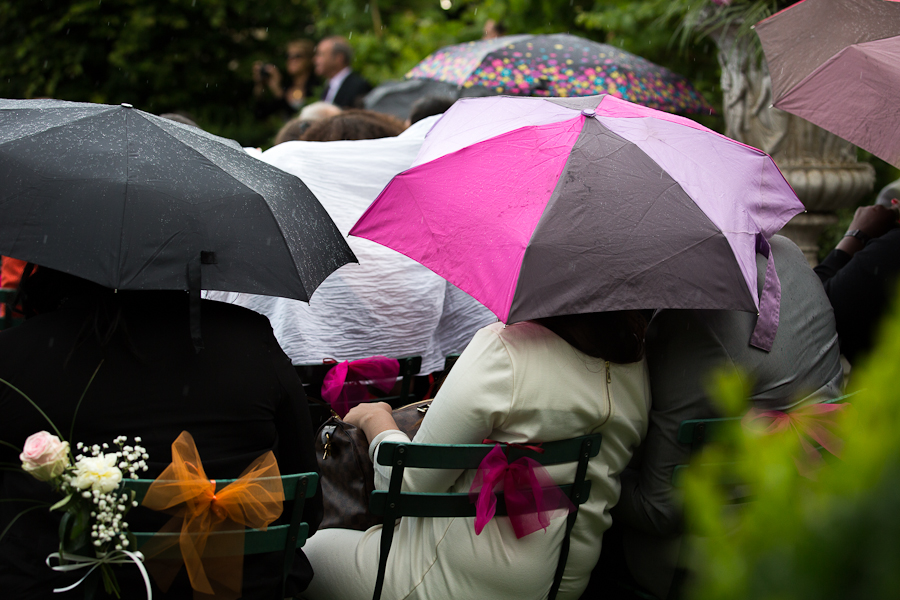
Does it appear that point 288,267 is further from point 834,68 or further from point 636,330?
point 834,68

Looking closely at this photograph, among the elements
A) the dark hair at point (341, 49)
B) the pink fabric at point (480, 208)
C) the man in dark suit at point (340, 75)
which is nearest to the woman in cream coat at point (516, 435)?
the pink fabric at point (480, 208)

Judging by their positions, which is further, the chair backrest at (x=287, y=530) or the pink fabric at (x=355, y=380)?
the pink fabric at (x=355, y=380)

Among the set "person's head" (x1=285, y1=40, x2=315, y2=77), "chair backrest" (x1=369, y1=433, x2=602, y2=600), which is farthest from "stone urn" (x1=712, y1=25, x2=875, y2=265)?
"person's head" (x1=285, y1=40, x2=315, y2=77)

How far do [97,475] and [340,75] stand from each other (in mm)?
6963

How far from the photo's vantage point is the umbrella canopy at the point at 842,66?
8.63ft

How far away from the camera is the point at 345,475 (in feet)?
7.98

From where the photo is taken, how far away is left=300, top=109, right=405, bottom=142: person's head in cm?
377

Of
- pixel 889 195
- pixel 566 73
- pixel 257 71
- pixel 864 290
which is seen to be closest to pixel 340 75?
pixel 257 71

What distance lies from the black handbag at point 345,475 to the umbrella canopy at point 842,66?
6.03ft

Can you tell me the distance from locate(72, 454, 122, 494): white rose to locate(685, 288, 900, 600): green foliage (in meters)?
1.36

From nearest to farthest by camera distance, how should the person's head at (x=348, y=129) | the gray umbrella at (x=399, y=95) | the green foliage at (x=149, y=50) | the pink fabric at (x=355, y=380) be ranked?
1. the pink fabric at (x=355, y=380)
2. the person's head at (x=348, y=129)
3. the gray umbrella at (x=399, y=95)
4. the green foliage at (x=149, y=50)

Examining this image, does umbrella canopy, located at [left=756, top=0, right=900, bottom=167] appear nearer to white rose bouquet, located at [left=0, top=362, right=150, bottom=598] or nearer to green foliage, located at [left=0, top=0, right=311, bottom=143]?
white rose bouquet, located at [left=0, top=362, right=150, bottom=598]

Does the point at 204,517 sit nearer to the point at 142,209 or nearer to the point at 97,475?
the point at 97,475

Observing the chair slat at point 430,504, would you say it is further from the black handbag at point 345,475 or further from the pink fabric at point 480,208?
the pink fabric at point 480,208
